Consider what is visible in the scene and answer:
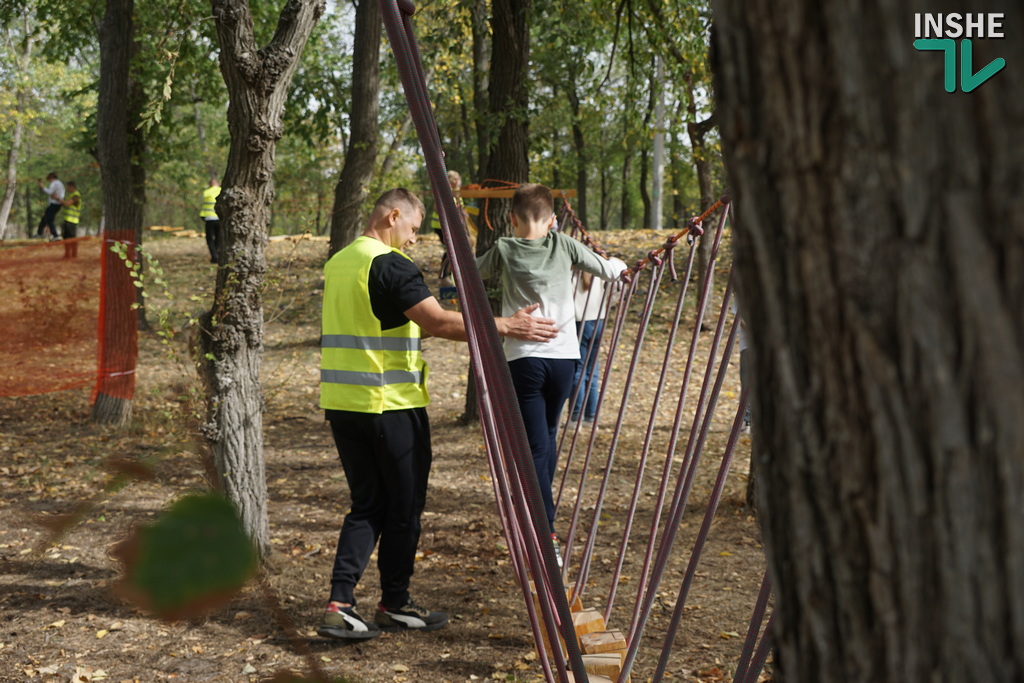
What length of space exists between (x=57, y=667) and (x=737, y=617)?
2515mm

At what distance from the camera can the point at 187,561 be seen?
1.13 feet

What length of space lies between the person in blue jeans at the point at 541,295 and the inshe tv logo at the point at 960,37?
2.93 meters

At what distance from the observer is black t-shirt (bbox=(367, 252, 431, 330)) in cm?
325

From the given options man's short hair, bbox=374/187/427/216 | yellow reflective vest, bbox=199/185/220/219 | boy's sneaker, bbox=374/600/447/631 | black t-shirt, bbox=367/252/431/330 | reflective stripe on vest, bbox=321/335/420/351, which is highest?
yellow reflective vest, bbox=199/185/220/219

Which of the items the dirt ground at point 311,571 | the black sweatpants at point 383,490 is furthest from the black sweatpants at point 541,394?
the dirt ground at point 311,571

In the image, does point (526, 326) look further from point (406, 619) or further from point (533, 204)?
point (406, 619)

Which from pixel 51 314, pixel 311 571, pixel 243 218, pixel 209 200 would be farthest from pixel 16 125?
pixel 311 571

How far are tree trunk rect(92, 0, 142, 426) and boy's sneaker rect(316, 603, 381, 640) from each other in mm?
4444

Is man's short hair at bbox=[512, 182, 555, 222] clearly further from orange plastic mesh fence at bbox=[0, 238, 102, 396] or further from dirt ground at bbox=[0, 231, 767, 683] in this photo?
orange plastic mesh fence at bbox=[0, 238, 102, 396]

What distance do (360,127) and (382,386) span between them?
694 cm

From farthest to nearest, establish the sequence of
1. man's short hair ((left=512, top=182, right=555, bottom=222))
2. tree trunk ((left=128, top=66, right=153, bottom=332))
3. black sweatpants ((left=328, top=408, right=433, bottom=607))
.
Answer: tree trunk ((left=128, top=66, right=153, bottom=332)), man's short hair ((left=512, top=182, right=555, bottom=222)), black sweatpants ((left=328, top=408, right=433, bottom=607))

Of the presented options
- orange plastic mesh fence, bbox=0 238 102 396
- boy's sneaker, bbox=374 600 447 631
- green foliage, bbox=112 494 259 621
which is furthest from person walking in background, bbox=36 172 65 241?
green foliage, bbox=112 494 259 621

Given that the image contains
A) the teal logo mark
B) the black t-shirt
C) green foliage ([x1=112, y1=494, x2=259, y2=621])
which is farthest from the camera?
the black t-shirt

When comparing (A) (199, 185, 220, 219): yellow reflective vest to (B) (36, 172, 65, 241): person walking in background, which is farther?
(B) (36, 172, 65, 241): person walking in background
